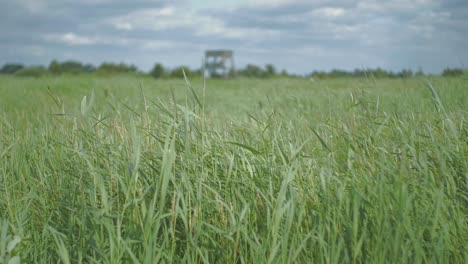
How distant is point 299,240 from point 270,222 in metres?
0.15

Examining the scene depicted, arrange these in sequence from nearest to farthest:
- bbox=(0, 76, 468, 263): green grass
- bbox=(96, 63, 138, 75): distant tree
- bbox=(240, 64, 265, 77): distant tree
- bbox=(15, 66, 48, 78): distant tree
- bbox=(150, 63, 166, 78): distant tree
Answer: bbox=(0, 76, 468, 263): green grass
bbox=(15, 66, 48, 78): distant tree
bbox=(96, 63, 138, 75): distant tree
bbox=(150, 63, 166, 78): distant tree
bbox=(240, 64, 265, 77): distant tree

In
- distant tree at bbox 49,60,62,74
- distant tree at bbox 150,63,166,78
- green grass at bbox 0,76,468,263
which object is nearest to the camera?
green grass at bbox 0,76,468,263

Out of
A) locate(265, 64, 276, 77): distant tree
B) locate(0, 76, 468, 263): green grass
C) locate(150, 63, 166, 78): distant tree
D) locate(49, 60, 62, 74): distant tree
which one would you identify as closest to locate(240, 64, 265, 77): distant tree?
locate(265, 64, 276, 77): distant tree

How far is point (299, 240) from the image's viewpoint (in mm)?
1734

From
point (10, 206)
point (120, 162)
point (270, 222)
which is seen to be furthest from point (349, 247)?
point (10, 206)

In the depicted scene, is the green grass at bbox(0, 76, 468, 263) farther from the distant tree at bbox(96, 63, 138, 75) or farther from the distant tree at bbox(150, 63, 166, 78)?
the distant tree at bbox(150, 63, 166, 78)

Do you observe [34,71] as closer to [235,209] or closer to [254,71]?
[254,71]

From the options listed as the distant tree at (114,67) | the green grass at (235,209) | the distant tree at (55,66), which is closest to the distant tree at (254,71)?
the distant tree at (114,67)

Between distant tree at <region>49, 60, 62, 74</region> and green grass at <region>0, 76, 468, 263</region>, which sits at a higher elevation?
distant tree at <region>49, 60, 62, 74</region>

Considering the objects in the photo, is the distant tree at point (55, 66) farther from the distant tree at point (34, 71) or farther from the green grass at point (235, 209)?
the green grass at point (235, 209)

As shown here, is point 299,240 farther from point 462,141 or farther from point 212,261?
point 462,141

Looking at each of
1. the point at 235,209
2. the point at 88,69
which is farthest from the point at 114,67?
the point at 235,209

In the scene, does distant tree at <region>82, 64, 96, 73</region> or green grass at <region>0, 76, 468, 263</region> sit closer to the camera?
green grass at <region>0, 76, 468, 263</region>

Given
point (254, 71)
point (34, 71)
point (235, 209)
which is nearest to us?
point (235, 209)
